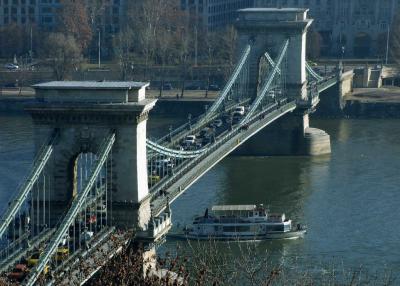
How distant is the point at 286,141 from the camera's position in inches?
2082

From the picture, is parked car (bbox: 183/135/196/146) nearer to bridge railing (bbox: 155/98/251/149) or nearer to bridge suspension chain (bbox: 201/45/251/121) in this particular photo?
bridge railing (bbox: 155/98/251/149)

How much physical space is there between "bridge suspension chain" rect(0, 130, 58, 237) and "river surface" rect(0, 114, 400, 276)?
6722 mm

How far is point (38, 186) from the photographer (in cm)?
3022

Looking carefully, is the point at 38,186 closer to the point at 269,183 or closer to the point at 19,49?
the point at 269,183

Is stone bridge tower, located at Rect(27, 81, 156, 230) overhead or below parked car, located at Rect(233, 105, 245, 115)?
overhead

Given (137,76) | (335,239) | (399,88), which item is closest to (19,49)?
(137,76)

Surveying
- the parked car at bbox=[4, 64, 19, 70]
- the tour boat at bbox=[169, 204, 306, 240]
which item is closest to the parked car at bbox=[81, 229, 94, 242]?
the tour boat at bbox=[169, 204, 306, 240]

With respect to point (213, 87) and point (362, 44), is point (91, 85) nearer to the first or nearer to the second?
point (213, 87)

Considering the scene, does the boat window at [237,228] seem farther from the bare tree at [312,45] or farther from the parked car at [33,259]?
the bare tree at [312,45]

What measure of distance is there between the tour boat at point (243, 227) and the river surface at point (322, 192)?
0.44 metres

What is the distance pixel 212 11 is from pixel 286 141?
31067mm

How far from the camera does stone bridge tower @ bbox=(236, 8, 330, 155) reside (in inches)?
2080

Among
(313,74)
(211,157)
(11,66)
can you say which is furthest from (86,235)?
(11,66)

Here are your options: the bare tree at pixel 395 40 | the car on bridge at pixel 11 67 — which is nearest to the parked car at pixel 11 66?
the car on bridge at pixel 11 67
